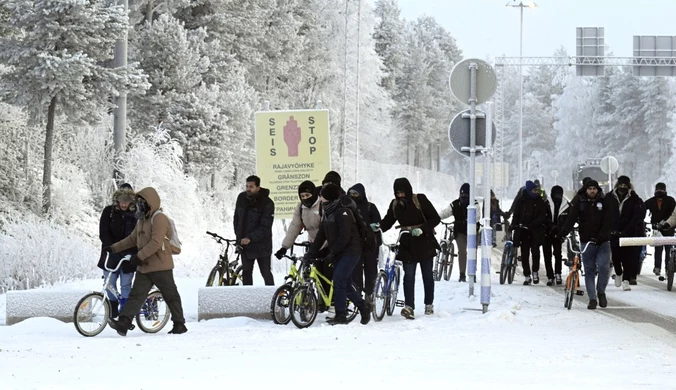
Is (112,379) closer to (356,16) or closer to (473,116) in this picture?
(473,116)

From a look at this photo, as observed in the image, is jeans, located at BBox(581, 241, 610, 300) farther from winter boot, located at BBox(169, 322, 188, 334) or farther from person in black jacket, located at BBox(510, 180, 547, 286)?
winter boot, located at BBox(169, 322, 188, 334)

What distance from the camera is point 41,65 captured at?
84.5 ft

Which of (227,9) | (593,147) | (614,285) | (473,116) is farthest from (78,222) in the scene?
(593,147)

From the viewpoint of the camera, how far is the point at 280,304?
14727 millimetres

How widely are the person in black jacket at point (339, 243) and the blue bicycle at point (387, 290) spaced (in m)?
0.85

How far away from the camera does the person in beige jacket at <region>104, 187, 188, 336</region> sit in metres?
13.7

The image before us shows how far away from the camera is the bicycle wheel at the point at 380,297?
15.5 meters

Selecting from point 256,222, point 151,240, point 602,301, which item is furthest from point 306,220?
point 602,301

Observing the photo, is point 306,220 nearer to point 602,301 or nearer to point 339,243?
point 339,243

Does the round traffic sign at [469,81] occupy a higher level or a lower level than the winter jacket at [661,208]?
higher

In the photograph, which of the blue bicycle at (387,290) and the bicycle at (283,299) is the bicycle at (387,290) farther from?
the bicycle at (283,299)

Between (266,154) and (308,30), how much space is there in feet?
144

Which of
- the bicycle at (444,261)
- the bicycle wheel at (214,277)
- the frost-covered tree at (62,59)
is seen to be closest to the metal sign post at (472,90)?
the bicycle wheel at (214,277)

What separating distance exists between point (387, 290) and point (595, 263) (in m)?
3.42
